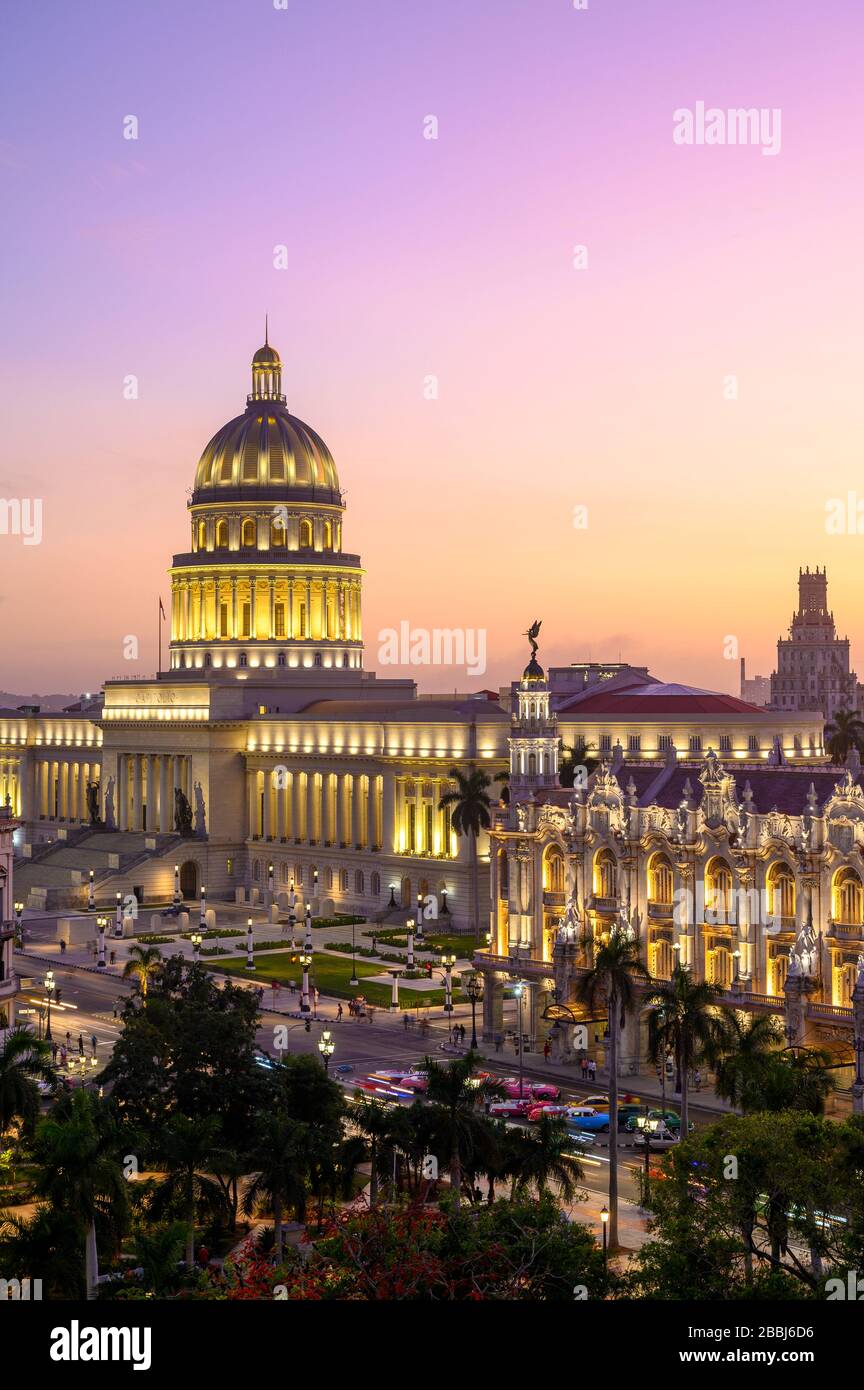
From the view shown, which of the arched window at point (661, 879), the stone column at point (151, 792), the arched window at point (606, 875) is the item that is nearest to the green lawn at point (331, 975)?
the arched window at point (606, 875)

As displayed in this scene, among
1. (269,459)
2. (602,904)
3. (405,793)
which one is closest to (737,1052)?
(602,904)

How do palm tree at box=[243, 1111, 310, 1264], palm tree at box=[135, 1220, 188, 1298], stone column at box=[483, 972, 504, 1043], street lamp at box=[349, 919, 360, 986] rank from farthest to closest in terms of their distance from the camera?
street lamp at box=[349, 919, 360, 986] → stone column at box=[483, 972, 504, 1043] → palm tree at box=[243, 1111, 310, 1264] → palm tree at box=[135, 1220, 188, 1298]

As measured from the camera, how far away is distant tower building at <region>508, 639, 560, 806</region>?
100 metres

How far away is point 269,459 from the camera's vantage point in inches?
7387

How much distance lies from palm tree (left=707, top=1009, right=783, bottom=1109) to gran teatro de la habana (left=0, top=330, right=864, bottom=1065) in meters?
6.73

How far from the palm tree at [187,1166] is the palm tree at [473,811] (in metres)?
74.0

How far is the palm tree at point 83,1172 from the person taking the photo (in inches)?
1939

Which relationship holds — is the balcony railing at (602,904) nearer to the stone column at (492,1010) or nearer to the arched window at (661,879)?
the arched window at (661,879)

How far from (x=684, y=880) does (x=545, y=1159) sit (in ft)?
100

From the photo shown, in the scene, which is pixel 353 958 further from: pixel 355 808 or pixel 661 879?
pixel 355 808

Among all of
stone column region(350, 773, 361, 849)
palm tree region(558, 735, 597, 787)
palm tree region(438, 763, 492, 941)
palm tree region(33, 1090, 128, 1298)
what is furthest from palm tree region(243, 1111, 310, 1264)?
stone column region(350, 773, 361, 849)

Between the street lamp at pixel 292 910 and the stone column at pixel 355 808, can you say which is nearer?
the street lamp at pixel 292 910

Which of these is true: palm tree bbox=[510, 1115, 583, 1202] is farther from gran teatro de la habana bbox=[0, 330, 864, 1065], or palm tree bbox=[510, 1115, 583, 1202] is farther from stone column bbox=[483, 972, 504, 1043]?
stone column bbox=[483, 972, 504, 1043]
